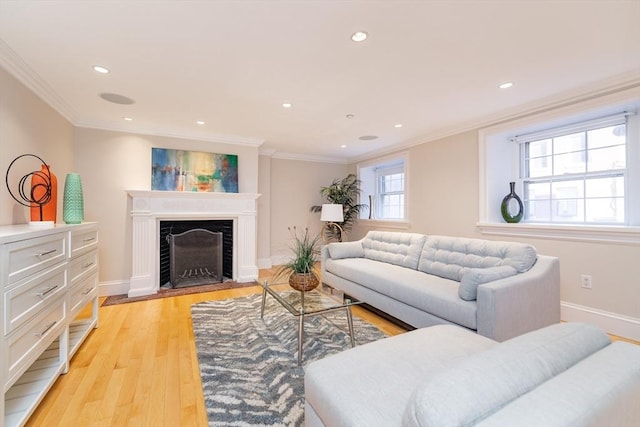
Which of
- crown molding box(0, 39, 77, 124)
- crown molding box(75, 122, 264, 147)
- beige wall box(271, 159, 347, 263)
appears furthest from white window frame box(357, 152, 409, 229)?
crown molding box(0, 39, 77, 124)

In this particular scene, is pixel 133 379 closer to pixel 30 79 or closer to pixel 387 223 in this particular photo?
pixel 30 79

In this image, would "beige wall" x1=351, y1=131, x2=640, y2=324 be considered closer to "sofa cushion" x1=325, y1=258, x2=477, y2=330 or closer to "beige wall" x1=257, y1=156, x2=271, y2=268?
"sofa cushion" x1=325, y1=258, x2=477, y2=330

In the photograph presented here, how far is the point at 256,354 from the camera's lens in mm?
2211

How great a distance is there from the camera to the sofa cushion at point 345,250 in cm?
374

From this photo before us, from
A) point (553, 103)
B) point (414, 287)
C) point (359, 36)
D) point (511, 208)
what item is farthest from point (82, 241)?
point (553, 103)

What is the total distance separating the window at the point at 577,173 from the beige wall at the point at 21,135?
5053 millimetres

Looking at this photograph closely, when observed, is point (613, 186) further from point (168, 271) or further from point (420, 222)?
point (168, 271)

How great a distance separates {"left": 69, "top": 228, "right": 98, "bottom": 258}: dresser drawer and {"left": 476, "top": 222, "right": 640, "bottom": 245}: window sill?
4.13 meters

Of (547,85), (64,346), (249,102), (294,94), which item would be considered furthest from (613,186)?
(64,346)

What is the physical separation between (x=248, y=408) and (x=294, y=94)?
2599 mm

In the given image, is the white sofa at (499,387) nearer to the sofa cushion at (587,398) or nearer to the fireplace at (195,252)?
the sofa cushion at (587,398)

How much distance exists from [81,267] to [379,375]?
2.49 meters

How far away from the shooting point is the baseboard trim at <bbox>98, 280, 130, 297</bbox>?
3.69 m

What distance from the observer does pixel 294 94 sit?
283cm
